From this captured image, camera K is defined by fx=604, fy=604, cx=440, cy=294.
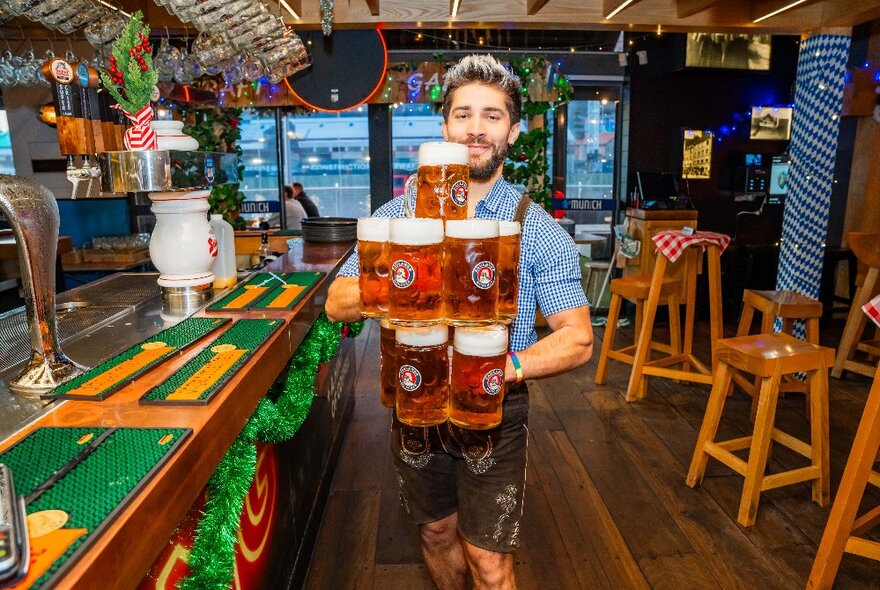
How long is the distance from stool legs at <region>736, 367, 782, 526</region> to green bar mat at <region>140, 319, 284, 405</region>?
2.06 meters

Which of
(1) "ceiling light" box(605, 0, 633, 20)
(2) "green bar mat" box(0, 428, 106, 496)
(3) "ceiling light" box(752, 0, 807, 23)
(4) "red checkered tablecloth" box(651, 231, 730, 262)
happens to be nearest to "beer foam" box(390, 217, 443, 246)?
(2) "green bar mat" box(0, 428, 106, 496)

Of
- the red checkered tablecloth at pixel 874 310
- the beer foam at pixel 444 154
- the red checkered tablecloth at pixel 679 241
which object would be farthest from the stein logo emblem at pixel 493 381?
the red checkered tablecloth at pixel 679 241

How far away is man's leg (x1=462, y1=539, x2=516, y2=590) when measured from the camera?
1616 mm

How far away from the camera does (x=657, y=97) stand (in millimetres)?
7332

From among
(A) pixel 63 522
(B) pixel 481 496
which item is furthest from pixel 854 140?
(A) pixel 63 522

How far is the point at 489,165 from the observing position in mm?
1508

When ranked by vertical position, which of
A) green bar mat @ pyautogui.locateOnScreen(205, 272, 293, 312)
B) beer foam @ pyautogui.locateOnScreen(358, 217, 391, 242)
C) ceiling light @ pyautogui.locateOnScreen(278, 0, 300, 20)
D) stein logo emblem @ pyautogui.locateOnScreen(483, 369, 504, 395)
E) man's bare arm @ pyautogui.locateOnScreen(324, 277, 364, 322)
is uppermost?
ceiling light @ pyautogui.locateOnScreen(278, 0, 300, 20)

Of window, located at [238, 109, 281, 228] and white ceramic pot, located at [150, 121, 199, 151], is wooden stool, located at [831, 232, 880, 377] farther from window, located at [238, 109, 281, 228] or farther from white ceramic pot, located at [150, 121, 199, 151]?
window, located at [238, 109, 281, 228]

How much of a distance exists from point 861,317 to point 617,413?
205 centimetres

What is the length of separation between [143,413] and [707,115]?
765cm

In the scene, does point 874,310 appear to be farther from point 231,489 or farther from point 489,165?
point 231,489

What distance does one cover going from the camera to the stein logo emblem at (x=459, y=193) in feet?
3.58

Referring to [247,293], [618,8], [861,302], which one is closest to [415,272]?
[247,293]

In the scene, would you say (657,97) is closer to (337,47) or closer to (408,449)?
(337,47)
